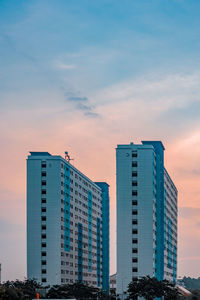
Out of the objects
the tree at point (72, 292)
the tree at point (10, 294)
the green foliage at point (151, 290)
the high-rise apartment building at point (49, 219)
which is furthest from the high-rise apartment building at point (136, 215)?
the tree at point (10, 294)

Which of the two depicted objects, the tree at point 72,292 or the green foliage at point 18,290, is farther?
the tree at point 72,292

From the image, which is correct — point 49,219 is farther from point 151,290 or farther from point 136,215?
point 151,290

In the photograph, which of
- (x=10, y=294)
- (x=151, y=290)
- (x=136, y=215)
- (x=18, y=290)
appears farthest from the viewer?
(x=136, y=215)

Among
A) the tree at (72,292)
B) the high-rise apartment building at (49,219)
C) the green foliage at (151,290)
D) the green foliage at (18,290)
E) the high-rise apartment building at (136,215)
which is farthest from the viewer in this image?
the high-rise apartment building at (49,219)

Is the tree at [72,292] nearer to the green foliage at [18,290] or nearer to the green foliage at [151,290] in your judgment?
the green foliage at [18,290]

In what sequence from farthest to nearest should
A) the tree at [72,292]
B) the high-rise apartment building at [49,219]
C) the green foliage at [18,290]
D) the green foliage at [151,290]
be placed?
the high-rise apartment building at [49,219] → the tree at [72,292] → the green foliage at [151,290] → the green foliage at [18,290]

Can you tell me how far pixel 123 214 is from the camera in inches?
5960

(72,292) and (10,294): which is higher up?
(72,292)

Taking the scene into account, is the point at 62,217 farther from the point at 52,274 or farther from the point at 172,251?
the point at 172,251

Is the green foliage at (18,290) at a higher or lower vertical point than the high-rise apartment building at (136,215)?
lower

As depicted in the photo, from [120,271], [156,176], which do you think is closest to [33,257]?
[120,271]

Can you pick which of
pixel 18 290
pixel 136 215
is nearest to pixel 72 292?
pixel 136 215

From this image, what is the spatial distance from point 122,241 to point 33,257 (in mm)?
25874

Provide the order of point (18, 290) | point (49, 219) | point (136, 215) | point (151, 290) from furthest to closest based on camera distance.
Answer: point (49, 219)
point (136, 215)
point (151, 290)
point (18, 290)
